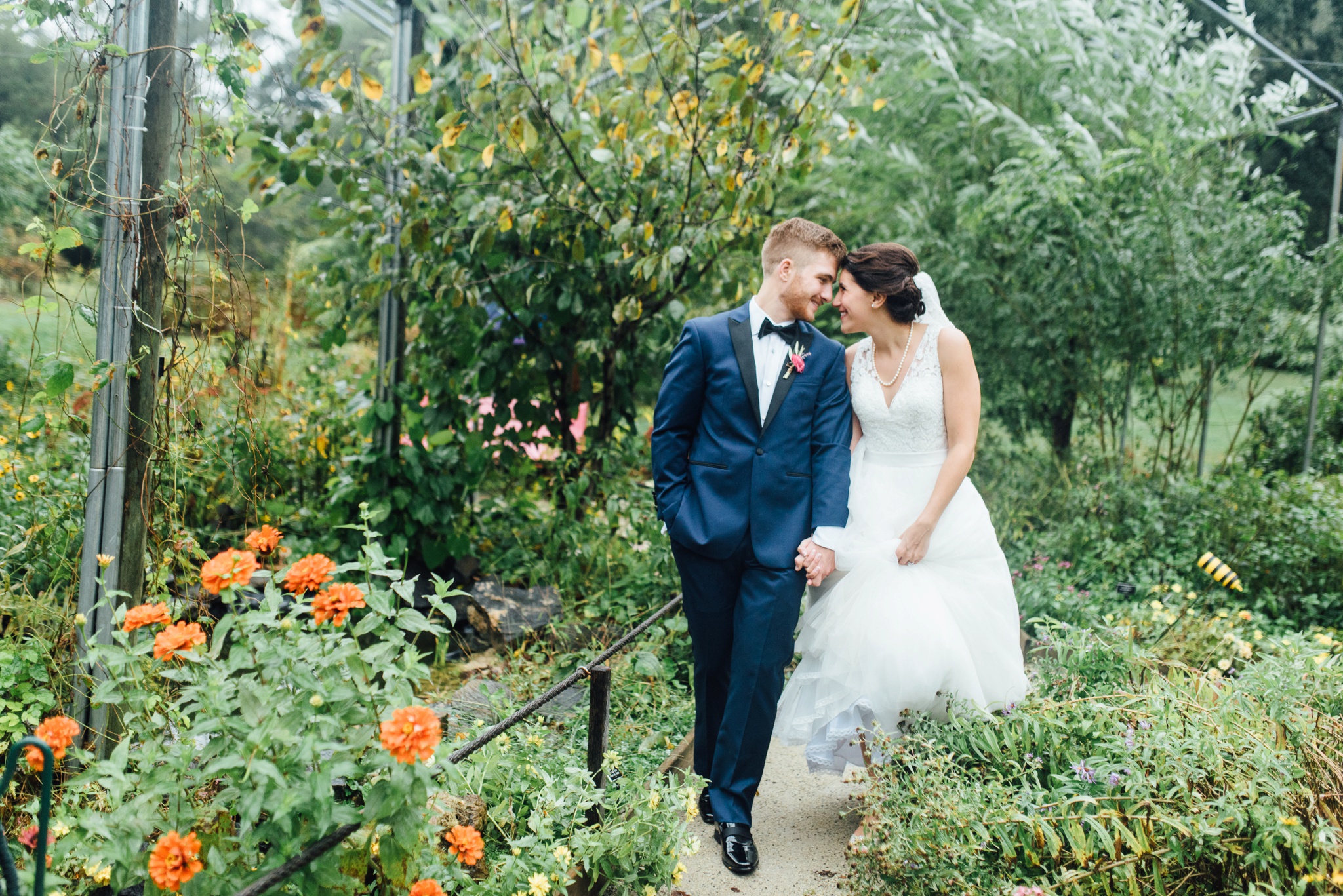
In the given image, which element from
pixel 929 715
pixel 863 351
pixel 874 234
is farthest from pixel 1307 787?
pixel 874 234

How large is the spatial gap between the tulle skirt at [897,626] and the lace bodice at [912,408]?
0.05 m

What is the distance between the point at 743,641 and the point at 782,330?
36.8 inches

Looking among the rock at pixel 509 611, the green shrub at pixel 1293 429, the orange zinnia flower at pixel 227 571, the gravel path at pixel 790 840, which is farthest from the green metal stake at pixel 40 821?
the green shrub at pixel 1293 429

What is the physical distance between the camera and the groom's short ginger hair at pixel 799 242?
260 centimetres

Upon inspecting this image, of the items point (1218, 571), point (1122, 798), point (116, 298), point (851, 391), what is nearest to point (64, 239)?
point (116, 298)

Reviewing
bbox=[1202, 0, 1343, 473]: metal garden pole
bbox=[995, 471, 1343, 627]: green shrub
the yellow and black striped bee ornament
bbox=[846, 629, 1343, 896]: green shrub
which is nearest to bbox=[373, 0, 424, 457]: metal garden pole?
bbox=[846, 629, 1343, 896]: green shrub

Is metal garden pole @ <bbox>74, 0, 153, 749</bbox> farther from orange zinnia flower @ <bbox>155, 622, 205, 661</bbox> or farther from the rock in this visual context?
the rock

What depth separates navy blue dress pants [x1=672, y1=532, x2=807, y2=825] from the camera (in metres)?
2.57

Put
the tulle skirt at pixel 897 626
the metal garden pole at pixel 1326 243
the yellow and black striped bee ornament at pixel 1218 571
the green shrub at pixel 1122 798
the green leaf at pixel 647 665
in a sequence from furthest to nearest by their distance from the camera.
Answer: the metal garden pole at pixel 1326 243 → the yellow and black striped bee ornament at pixel 1218 571 → the green leaf at pixel 647 665 → the tulle skirt at pixel 897 626 → the green shrub at pixel 1122 798

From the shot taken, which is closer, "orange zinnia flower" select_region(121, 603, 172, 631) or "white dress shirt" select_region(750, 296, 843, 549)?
"orange zinnia flower" select_region(121, 603, 172, 631)

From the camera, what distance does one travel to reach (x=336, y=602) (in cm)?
156

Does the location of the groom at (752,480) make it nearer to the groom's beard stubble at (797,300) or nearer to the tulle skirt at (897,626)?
the groom's beard stubble at (797,300)

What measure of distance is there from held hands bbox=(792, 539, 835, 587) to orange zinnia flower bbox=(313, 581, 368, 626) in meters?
1.37

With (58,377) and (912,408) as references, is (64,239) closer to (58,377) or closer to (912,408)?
(58,377)
